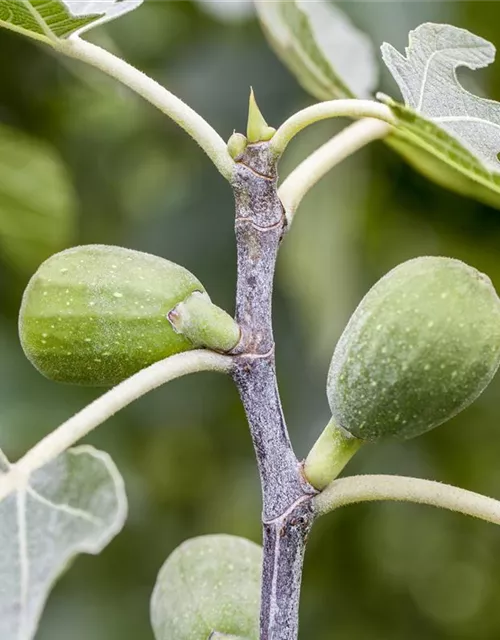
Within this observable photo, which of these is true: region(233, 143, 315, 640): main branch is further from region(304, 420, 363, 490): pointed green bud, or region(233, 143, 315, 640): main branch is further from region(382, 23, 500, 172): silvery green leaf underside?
region(382, 23, 500, 172): silvery green leaf underside

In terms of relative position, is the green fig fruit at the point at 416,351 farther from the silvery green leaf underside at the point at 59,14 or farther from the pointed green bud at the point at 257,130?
the silvery green leaf underside at the point at 59,14

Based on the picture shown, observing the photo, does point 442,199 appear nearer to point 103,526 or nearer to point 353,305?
point 353,305

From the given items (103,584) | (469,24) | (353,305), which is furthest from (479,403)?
(103,584)

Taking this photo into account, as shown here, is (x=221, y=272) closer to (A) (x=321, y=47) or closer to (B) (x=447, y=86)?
(A) (x=321, y=47)

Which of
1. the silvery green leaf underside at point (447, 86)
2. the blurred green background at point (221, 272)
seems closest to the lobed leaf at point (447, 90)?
the silvery green leaf underside at point (447, 86)

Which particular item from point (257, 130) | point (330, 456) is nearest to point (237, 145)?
point (257, 130)

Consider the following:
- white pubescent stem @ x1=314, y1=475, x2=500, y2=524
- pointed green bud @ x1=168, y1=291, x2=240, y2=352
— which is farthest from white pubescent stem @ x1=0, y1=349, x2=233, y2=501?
white pubescent stem @ x1=314, y1=475, x2=500, y2=524

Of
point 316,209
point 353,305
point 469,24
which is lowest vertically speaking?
point 353,305
